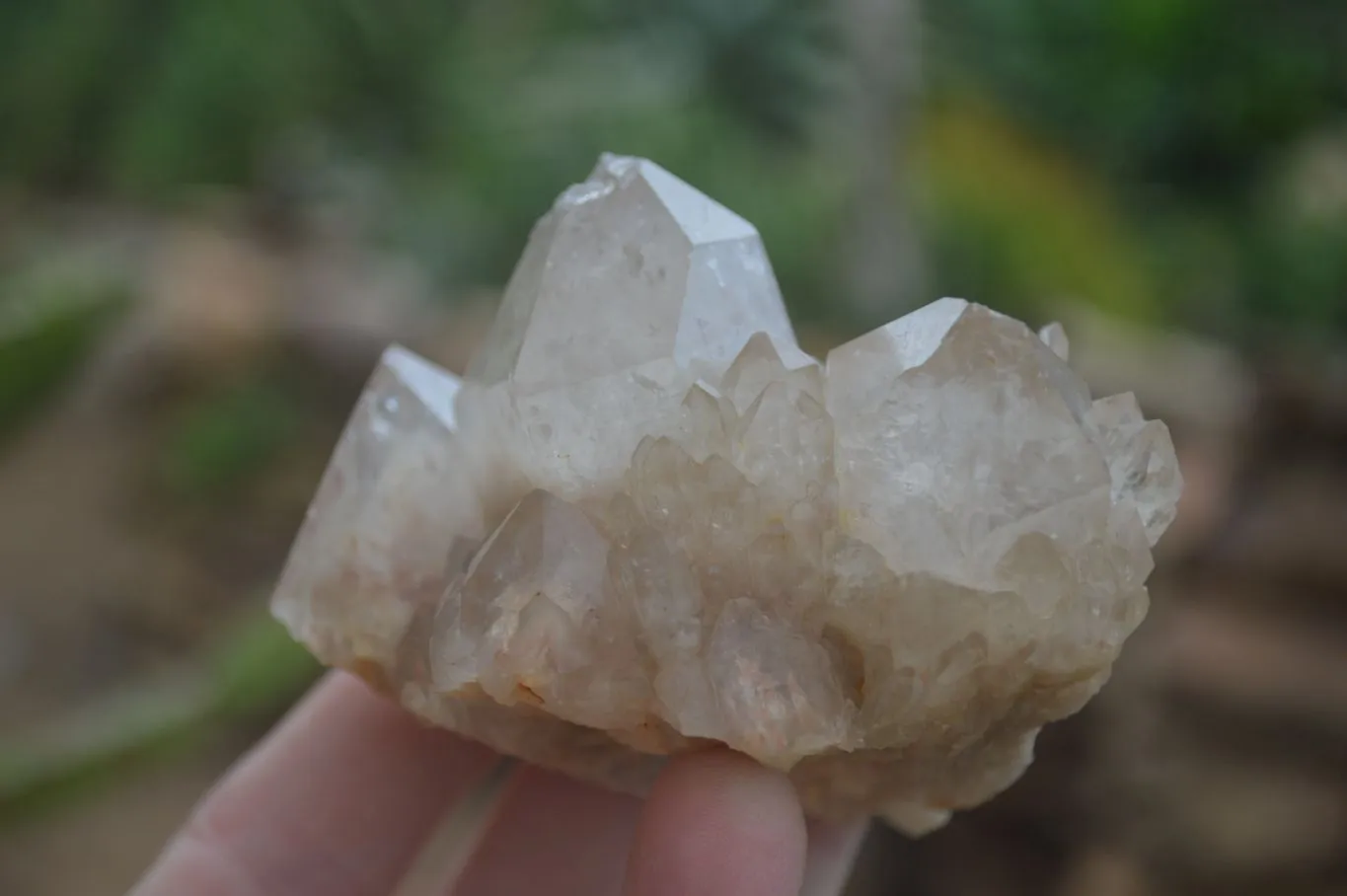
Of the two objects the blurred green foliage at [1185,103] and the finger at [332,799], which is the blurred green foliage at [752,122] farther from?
the finger at [332,799]

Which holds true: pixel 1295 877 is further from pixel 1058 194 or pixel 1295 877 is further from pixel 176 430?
pixel 176 430

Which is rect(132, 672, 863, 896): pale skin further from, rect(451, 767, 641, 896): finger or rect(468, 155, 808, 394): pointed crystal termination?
rect(468, 155, 808, 394): pointed crystal termination

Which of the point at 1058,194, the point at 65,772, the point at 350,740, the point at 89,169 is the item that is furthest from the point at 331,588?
the point at 89,169

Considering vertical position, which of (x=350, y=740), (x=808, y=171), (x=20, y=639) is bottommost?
(x=20, y=639)

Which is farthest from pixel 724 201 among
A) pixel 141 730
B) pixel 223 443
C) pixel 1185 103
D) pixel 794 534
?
pixel 794 534

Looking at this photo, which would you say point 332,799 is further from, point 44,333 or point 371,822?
point 44,333
